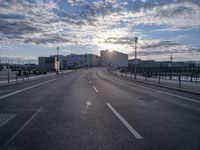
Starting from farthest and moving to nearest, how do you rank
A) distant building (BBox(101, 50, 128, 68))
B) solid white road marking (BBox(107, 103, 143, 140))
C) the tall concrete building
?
1. distant building (BBox(101, 50, 128, 68))
2. the tall concrete building
3. solid white road marking (BBox(107, 103, 143, 140))

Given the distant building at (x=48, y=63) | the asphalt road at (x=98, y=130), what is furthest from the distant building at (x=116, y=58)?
the asphalt road at (x=98, y=130)

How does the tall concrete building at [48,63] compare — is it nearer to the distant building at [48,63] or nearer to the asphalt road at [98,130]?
the distant building at [48,63]

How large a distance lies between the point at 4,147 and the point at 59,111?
4070mm

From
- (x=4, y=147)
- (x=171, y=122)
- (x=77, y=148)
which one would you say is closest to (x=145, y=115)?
(x=171, y=122)

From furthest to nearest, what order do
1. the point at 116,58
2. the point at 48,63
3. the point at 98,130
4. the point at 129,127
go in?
the point at 116,58, the point at 48,63, the point at 129,127, the point at 98,130

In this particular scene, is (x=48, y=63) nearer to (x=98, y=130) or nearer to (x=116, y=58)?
(x=116, y=58)

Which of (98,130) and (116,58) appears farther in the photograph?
(116,58)

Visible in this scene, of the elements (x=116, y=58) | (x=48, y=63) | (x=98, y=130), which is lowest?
(x=98, y=130)

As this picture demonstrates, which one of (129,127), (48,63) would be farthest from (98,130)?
(48,63)

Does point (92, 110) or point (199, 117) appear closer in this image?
point (199, 117)

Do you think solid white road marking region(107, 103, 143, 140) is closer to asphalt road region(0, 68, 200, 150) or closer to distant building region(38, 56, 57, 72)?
asphalt road region(0, 68, 200, 150)

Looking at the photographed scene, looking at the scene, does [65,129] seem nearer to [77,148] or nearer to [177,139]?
[77,148]

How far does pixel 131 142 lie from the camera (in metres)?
5.01

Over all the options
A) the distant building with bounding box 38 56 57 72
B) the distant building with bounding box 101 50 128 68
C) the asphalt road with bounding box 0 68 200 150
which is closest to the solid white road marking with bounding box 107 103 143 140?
the asphalt road with bounding box 0 68 200 150
